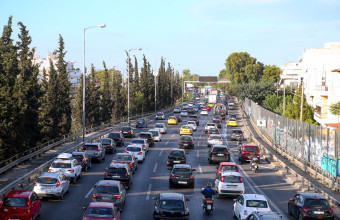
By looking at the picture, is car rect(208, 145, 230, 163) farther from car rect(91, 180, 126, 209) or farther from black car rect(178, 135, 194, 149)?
car rect(91, 180, 126, 209)

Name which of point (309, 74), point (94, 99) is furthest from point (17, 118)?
point (309, 74)

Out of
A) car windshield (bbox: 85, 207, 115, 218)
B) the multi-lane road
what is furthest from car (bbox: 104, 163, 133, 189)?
car windshield (bbox: 85, 207, 115, 218)

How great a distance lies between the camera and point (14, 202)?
17.6 meters

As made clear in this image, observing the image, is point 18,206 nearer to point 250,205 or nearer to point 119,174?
point 119,174

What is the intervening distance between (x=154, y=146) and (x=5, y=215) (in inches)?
1205

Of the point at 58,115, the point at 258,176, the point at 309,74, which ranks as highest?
the point at 309,74

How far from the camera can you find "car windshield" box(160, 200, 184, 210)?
17.8 m

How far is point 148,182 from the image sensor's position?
28.4 meters

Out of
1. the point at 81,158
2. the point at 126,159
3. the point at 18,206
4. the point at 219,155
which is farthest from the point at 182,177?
the point at 18,206

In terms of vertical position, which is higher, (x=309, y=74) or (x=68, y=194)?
(x=309, y=74)

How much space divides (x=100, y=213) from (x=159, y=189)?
10292 mm

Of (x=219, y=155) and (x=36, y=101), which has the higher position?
(x=36, y=101)

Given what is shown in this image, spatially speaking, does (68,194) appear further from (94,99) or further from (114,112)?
(114,112)

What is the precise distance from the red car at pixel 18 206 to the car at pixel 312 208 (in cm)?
1125
